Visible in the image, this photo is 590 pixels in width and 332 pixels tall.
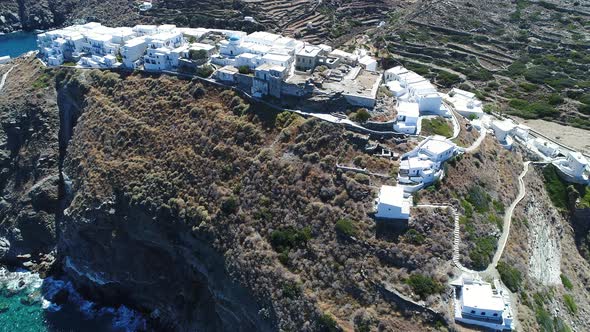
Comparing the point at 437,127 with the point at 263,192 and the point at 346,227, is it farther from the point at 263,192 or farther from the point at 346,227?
the point at 263,192

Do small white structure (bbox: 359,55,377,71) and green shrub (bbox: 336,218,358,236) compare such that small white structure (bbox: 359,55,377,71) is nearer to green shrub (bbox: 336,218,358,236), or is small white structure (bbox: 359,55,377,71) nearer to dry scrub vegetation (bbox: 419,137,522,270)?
dry scrub vegetation (bbox: 419,137,522,270)

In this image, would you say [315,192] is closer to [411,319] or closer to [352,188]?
[352,188]

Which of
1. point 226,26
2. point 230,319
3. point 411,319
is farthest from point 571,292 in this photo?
point 226,26

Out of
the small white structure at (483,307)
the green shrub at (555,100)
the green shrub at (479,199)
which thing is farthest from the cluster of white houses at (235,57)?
the green shrub at (555,100)

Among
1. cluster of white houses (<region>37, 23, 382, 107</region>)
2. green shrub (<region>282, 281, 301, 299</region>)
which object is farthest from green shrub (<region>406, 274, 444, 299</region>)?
cluster of white houses (<region>37, 23, 382, 107</region>)

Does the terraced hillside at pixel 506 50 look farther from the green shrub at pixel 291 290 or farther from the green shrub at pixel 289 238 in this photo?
the green shrub at pixel 291 290
